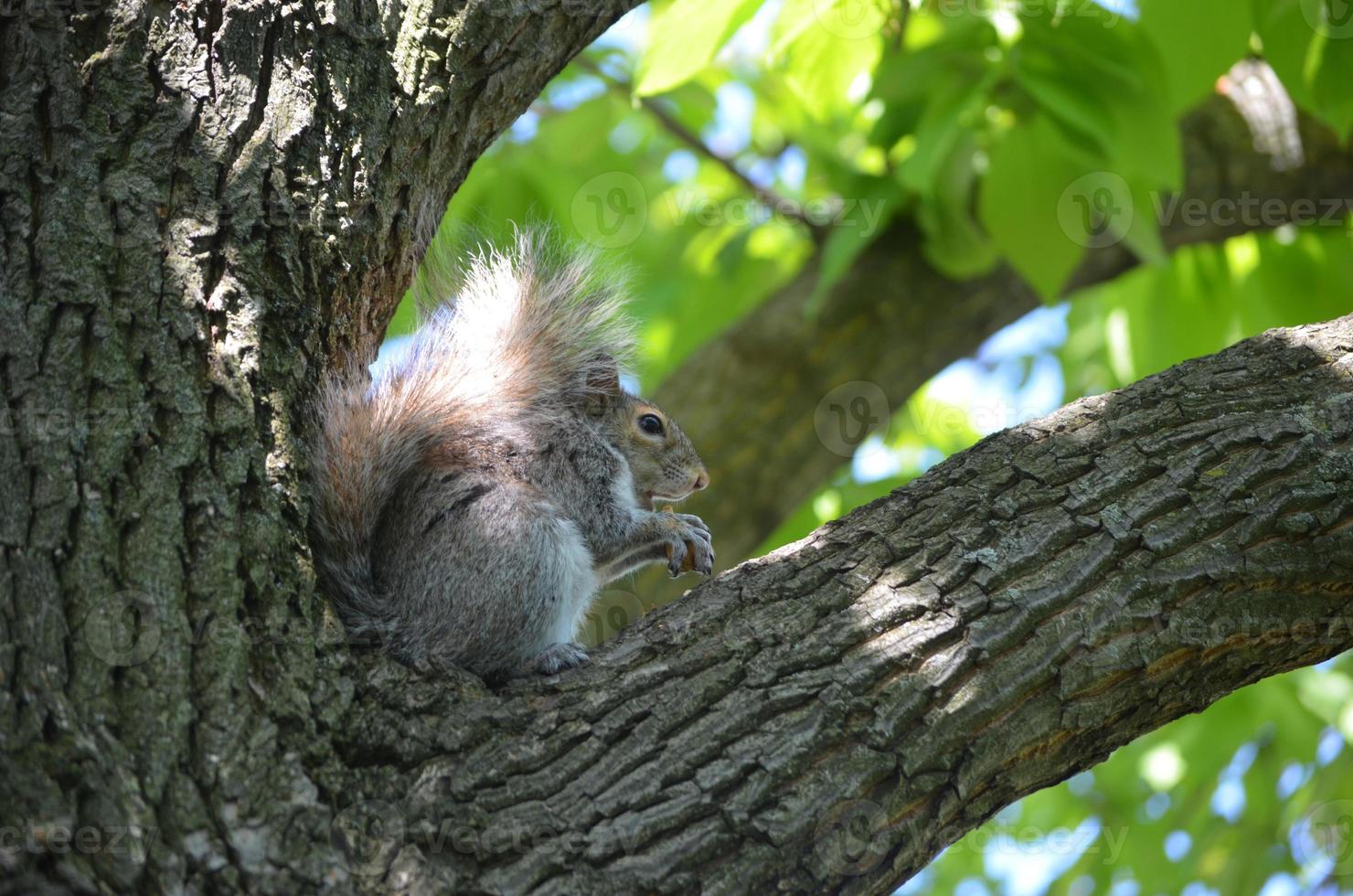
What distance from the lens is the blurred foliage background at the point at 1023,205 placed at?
279 cm

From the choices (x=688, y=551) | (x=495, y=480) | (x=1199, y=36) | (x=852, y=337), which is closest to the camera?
(x=495, y=480)

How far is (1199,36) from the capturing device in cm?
251

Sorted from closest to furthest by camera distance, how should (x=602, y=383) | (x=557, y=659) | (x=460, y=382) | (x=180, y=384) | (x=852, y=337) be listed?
(x=180, y=384)
(x=557, y=659)
(x=460, y=382)
(x=602, y=383)
(x=852, y=337)

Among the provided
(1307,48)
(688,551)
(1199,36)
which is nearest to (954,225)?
(1307,48)

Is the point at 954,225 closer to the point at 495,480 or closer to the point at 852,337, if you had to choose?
the point at 852,337

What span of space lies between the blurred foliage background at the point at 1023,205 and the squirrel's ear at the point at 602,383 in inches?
11.5

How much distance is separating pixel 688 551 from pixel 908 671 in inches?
41.7

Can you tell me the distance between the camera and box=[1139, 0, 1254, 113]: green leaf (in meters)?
2.48

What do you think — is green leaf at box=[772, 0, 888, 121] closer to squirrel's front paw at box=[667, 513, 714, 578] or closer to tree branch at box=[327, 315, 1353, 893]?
squirrel's front paw at box=[667, 513, 714, 578]

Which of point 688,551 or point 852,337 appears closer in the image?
point 688,551

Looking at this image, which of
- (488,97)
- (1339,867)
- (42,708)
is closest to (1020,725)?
(42,708)

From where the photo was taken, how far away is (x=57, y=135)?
168cm

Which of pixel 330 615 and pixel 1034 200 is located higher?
pixel 1034 200

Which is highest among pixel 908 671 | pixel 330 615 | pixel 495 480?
pixel 495 480
